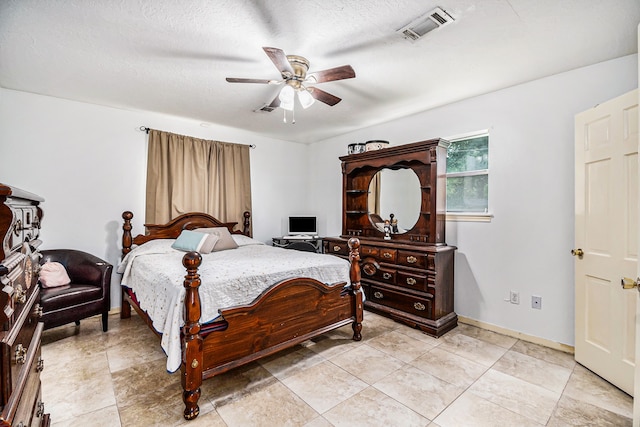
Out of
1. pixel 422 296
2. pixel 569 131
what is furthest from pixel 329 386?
pixel 569 131

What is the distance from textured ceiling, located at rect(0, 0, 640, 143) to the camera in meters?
1.85

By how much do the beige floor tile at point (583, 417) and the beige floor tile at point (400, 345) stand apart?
1000 mm

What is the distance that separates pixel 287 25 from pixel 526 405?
9.87ft

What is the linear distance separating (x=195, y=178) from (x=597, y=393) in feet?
15.1

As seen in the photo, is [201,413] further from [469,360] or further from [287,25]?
[287,25]

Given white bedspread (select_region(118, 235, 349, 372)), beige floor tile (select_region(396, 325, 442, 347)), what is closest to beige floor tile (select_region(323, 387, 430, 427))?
white bedspread (select_region(118, 235, 349, 372))

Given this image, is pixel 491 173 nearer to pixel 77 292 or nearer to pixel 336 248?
pixel 336 248

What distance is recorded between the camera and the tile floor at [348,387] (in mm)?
1859

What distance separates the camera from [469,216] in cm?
333

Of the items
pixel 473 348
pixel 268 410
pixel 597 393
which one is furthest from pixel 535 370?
pixel 268 410

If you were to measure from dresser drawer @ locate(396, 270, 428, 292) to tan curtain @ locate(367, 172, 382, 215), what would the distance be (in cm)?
99

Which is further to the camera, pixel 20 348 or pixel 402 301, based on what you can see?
pixel 402 301

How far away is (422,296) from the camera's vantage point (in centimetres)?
320

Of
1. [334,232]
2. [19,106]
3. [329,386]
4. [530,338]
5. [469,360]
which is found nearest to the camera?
[329,386]
